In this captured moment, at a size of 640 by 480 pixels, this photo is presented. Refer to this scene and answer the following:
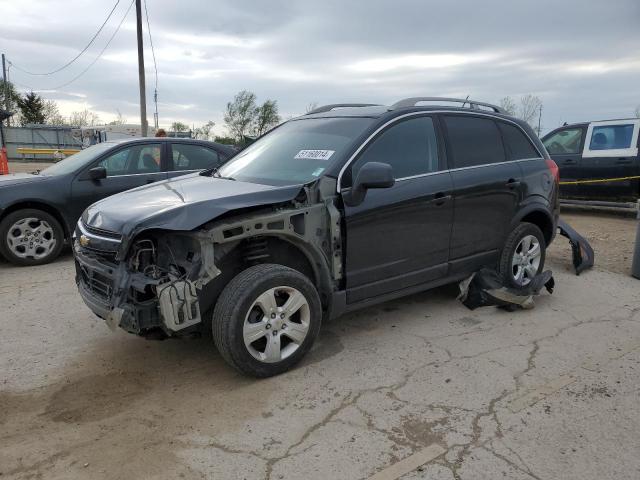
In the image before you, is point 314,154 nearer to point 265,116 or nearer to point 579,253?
point 579,253

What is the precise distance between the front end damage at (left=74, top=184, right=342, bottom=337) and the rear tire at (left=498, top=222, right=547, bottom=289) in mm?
2102

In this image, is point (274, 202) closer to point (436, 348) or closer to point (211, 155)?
point (436, 348)

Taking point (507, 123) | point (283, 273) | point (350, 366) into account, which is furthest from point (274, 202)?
point (507, 123)

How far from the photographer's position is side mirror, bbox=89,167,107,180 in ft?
21.8

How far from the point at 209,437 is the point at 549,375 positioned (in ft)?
7.54

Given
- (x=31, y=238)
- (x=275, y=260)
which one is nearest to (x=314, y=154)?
(x=275, y=260)

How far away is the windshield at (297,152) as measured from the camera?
3871 millimetres

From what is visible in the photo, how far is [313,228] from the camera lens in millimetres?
3570

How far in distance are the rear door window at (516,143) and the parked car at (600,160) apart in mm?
5457

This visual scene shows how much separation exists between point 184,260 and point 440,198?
218 centimetres

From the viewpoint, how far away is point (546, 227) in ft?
17.7

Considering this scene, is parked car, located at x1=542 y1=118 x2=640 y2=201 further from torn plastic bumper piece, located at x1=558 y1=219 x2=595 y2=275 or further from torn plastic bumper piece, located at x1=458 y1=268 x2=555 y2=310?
torn plastic bumper piece, located at x1=458 y1=268 x2=555 y2=310

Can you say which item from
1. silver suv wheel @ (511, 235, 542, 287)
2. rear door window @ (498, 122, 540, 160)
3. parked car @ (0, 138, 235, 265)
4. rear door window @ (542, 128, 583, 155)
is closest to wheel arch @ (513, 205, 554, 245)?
silver suv wheel @ (511, 235, 542, 287)

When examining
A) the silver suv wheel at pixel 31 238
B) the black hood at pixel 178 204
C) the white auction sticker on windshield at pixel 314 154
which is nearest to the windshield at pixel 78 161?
the silver suv wheel at pixel 31 238
